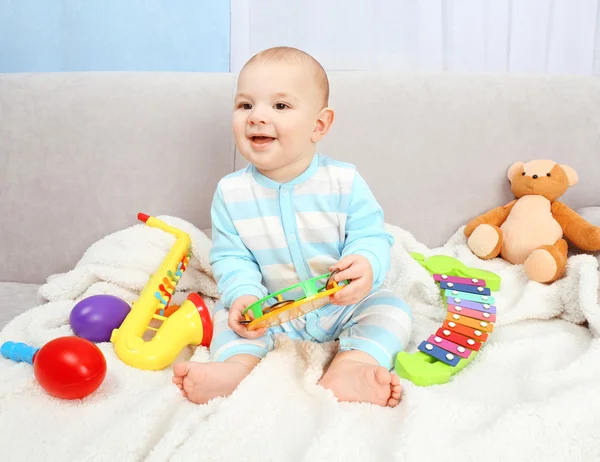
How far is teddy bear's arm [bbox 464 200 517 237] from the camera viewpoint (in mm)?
1292

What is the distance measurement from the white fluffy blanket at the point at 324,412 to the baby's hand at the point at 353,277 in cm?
13

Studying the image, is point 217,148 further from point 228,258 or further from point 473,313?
point 473,313

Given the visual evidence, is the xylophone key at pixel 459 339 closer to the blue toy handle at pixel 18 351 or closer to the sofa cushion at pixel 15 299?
the blue toy handle at pixel 18 351

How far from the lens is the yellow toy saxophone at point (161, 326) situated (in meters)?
0.93

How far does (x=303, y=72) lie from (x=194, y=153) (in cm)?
49

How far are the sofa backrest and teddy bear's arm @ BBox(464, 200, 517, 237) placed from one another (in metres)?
0.05

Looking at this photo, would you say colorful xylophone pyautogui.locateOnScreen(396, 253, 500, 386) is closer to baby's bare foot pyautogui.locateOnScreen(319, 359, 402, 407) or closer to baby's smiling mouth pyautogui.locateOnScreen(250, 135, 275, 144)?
baby's bare foot pyautogui.locateOnScreen(319, 359, 402, 407)

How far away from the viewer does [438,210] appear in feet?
4.41

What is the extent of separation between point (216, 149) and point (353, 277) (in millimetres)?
592

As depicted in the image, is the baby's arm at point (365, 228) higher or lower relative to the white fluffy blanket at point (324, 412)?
higher

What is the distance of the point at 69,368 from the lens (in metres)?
0.77

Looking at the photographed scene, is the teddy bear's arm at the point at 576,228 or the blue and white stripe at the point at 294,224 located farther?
the teddy bear's arm at the point at 576,228

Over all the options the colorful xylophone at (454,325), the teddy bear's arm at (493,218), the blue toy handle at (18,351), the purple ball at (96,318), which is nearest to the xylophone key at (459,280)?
the colorful xylophone at (454,325)

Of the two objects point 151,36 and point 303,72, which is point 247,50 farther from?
point 303,72
